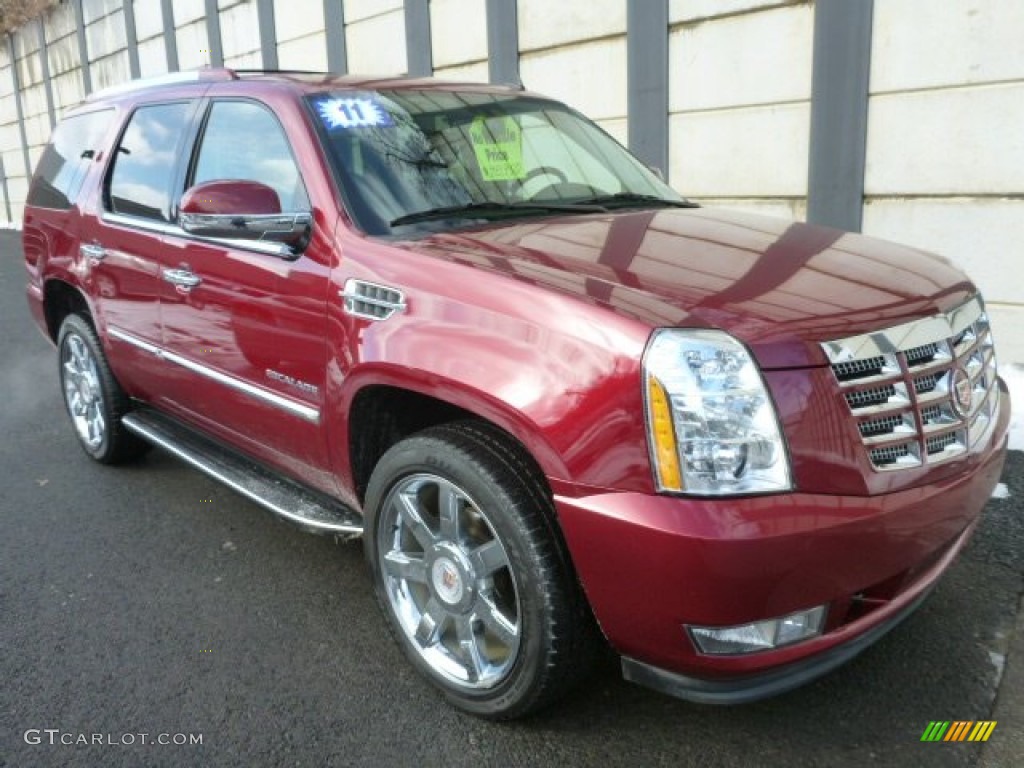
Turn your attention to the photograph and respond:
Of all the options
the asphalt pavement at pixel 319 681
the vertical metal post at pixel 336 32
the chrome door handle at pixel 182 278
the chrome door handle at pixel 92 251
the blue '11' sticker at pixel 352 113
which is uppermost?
the vertical metal post at pixel 336 32

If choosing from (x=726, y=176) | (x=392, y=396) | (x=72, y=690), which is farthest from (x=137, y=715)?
(x=726, y=176)

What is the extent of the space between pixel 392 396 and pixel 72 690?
1351 millimetres

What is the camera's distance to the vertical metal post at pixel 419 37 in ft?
30.0

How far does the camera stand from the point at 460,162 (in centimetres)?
316

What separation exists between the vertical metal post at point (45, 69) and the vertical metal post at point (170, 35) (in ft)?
21.1

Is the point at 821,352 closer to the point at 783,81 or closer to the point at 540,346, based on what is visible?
the point at 540,346

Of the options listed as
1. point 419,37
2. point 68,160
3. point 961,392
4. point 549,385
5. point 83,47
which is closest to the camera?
point 549,385

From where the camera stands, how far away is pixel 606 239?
8.89 feet

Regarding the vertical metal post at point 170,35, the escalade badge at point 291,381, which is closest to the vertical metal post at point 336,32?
the vertical metal post at point 170,35

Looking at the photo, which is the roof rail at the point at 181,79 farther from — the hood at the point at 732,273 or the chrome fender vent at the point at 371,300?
the hood at the point at 732,273

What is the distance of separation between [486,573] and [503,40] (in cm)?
689

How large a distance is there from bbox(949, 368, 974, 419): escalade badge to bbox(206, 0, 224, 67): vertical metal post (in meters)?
13.1

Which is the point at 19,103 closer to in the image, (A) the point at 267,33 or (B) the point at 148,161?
(A) the point at 267,33

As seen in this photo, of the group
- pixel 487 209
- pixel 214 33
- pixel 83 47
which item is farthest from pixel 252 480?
pixel 83 47
